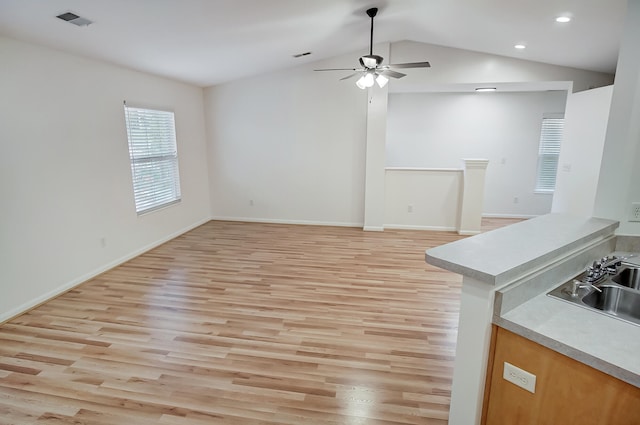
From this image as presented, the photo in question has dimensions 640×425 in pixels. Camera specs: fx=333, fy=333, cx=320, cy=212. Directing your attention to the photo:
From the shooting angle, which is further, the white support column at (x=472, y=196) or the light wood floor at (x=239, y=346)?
the white support column at (x=472, y=196)

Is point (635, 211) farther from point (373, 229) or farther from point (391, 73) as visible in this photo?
point (373, 229)

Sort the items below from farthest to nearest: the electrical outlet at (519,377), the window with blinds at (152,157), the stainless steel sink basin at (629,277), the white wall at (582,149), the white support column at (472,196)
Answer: the white support column at (472,196) → the window with blinds at (152,157) → the white wall at (582,149) → the stainless steel sink basin at (629,277) → the electrical outlet at (519,377)

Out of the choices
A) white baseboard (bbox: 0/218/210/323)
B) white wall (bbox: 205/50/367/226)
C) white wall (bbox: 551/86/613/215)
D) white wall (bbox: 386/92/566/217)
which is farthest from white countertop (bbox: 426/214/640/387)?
white wall (bbox: 386/92/566/217)

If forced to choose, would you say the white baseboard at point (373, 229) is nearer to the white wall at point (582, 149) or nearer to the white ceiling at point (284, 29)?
the white wall at point (582, 149)

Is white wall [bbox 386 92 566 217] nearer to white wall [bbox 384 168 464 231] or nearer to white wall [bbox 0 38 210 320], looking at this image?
white wall [bbox 384 168 464 231]

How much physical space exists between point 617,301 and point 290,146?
5157 millimetres

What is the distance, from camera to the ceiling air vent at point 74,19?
2.64 metres

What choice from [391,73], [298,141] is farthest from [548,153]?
[298,141]

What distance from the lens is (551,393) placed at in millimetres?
1158

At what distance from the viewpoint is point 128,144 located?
14.3 feet

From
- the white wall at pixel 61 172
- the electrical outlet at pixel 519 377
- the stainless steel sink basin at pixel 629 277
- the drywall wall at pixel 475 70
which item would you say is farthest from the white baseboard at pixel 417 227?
the electrical outlet at pixel 519 377

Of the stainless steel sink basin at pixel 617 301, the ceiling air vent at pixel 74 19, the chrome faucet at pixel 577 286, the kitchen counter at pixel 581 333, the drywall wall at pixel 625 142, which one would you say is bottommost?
the stainless steel sink basin at pixel 617 301

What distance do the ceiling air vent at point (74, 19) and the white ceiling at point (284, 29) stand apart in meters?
0.05

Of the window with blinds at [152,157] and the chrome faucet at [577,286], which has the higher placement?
the window with blinds at [152,157]
